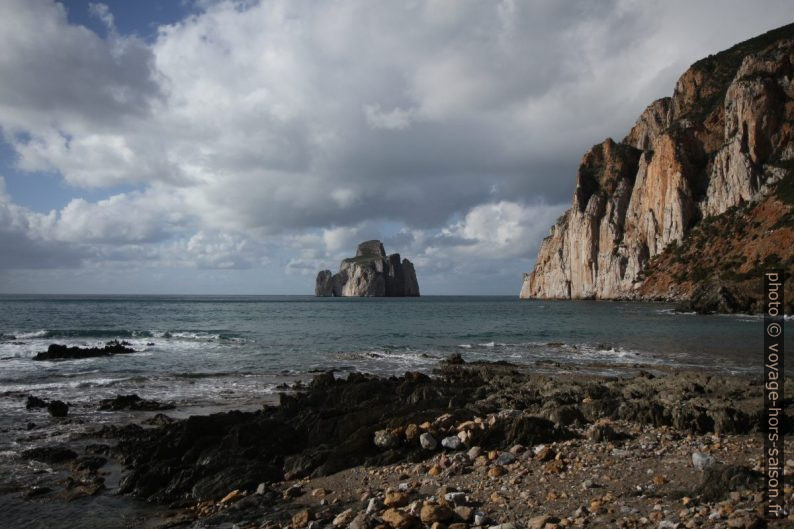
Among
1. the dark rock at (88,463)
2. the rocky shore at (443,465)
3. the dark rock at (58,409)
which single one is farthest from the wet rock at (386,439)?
the dark rock at (58,409)

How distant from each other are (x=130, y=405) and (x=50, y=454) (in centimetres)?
522

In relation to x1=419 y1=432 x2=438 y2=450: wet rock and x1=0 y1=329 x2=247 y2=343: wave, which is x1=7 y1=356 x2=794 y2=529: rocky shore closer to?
x1=419 y1=432 x2=438 y2=450: wet rock

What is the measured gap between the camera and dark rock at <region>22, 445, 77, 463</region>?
10.8 metres

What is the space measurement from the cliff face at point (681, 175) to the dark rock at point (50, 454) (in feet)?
270

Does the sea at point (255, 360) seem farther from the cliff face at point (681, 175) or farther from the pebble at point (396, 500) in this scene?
the cliff face at point (681, 175)

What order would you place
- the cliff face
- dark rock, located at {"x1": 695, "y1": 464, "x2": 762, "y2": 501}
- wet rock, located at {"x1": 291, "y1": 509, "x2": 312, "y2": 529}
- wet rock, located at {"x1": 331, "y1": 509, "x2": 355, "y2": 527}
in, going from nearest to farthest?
dark rock, located at {"x1": 695, "y1": 464, "x2": 762, "y2": 501} → wet rock, located at {"x1": 331, "y1": 509, "x2": 355, "y2": 527} → wet rock, located at {"x1": 291, "y1": 509, "x2": 312, "y2": 529} → the cliff face

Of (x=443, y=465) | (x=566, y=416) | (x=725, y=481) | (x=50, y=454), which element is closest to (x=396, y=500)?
(x=443, y=465)

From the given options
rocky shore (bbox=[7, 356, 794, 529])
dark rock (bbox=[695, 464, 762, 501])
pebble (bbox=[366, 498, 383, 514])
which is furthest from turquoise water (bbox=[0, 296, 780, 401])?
dark rock (bbox=[695, 464, 762, 501])

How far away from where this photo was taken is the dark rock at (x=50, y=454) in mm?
10789

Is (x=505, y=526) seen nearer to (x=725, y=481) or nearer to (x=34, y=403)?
(x=725, y=481)

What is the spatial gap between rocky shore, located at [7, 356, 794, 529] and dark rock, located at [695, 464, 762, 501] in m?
0.02

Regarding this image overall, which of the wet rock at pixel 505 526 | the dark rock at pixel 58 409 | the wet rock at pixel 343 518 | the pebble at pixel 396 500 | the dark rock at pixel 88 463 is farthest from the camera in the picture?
the dark rock at pixel 58 409

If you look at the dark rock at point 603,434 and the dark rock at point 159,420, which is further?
the dark rock at point 159,420

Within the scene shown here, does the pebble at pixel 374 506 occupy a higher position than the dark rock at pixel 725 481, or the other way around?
the dark rock at pixel 725 481
